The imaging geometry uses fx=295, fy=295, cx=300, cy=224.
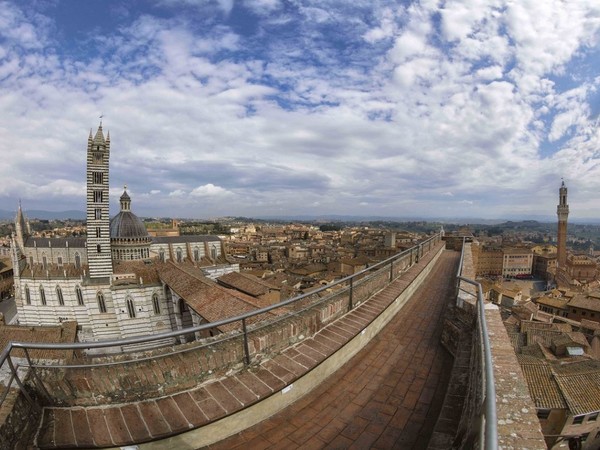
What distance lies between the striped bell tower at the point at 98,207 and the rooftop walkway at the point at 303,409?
33.1m

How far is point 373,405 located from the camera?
364 centimetres

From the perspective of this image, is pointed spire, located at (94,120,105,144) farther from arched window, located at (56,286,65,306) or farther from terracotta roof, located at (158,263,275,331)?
terracotta roof, located at (158,263,275,331)

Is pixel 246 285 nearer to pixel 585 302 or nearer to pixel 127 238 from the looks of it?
pixel 127 238

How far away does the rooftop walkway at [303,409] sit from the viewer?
2.67 metres

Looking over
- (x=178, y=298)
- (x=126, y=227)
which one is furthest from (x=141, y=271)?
(x=126, y=227)

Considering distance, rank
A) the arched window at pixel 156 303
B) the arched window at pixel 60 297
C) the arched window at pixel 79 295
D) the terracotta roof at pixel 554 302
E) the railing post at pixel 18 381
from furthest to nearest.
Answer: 1. the terracotta roof at pixel 554 302
2. the arched window at pixel 60 297
3. the arched window at pixel 79 295
4. the arched window at pixel 156 303
5. the railing post at pixel 18 381

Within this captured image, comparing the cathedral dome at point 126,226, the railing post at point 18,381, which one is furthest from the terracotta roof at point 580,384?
the cathedral dome at point 126,226

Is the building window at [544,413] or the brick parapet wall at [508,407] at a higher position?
the brick parapet wall at [508,407]

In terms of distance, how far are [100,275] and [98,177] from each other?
1067cm

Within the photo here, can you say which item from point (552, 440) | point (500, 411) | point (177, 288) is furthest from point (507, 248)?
point (500, 411)

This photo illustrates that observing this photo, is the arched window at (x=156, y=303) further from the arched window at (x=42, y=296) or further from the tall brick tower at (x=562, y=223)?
the tall brick tower at (x=562, y=223)

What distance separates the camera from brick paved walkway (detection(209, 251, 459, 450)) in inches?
121

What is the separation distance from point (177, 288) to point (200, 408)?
1465cm

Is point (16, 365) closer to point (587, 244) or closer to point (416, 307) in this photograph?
point (416, 307)
